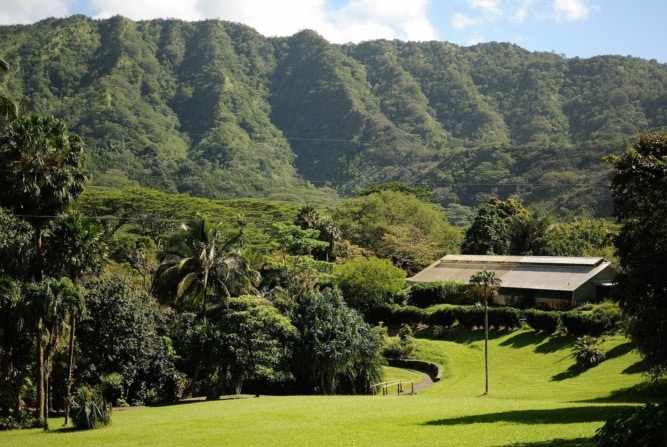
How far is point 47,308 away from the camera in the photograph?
25172mm

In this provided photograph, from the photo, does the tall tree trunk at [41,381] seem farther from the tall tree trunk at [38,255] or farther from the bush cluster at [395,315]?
the bush cluster at [395,315]

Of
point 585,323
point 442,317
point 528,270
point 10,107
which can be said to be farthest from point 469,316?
point 10,107

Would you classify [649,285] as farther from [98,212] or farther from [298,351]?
[98,212]

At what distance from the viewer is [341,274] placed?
59.2m

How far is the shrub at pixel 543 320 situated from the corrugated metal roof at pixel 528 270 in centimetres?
647

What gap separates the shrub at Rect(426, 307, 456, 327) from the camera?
53312 mm

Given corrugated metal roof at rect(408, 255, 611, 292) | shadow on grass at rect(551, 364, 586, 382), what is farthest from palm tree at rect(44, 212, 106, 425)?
corrugated metal roof at rect(408, 255, 611, 292)

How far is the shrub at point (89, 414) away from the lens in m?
23.3

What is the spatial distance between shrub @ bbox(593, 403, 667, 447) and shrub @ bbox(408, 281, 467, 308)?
47.3 m

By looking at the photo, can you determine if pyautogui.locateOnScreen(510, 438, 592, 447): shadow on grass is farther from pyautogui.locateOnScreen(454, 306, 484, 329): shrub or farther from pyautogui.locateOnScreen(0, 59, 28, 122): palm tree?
pyautogui.locateOnScreen(454, 306, 484, 329): shrub

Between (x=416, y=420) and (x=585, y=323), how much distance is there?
26187 mm

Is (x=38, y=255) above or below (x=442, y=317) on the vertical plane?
above

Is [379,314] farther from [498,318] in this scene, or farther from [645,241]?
[645,241]

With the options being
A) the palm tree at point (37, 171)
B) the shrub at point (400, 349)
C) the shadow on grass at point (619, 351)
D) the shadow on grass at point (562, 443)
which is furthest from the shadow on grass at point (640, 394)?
the palm tree at point (37, 171)
